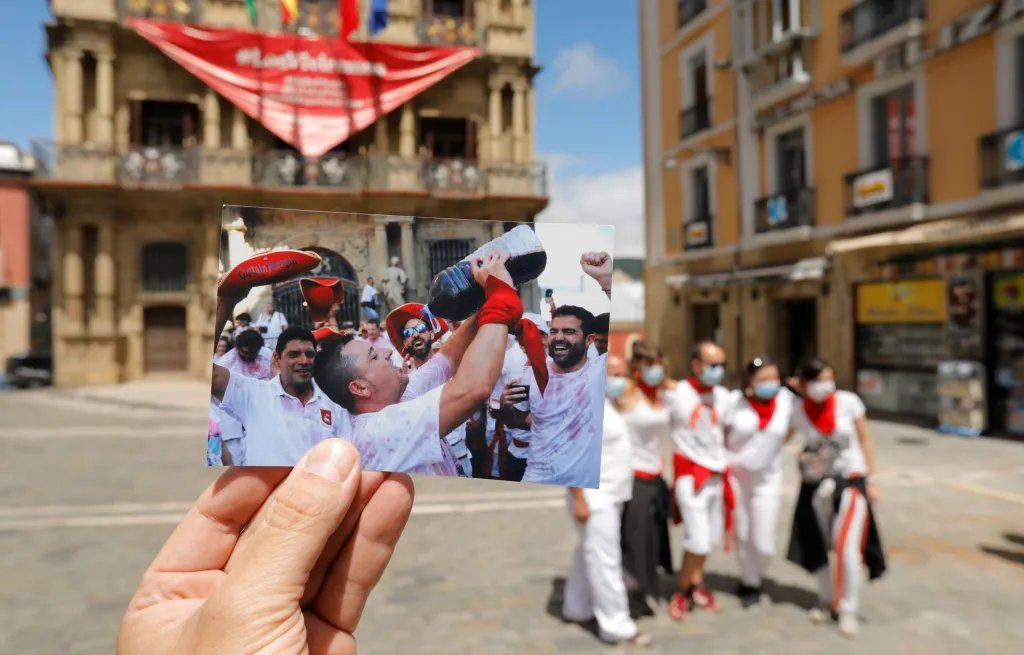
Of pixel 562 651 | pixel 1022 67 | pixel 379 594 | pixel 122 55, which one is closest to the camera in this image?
pixel 562 651

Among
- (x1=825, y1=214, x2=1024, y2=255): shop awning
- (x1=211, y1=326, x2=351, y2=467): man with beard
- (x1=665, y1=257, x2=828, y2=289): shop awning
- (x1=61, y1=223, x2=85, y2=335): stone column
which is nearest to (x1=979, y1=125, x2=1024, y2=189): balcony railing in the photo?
(x1=825, y1=214, x2=1024, y2=255): shop awning

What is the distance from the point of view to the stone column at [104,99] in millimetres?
22047

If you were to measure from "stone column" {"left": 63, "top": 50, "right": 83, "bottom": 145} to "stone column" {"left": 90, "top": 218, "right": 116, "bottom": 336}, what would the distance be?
279 cm

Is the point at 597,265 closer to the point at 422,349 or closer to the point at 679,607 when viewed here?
the point at 422,349

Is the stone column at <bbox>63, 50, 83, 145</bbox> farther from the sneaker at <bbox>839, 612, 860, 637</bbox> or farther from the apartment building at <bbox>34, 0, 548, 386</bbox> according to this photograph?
the sneaker at <bbox>839, 612, 860, 637</bbox>

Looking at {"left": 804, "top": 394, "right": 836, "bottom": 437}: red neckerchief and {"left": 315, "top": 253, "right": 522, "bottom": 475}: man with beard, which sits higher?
{"left": 315, "top": 253, "right": 522, "bottom": 475}: man with beard

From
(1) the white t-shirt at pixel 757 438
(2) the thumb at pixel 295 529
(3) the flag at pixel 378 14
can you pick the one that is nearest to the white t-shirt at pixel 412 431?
(2) the thumb at pixel 295 529

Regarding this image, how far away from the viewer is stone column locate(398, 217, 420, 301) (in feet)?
6.36

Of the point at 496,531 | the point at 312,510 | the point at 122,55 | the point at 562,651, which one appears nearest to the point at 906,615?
the point at 562,651

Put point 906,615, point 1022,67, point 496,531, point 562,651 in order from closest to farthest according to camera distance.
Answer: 1. point 562,651
2. point 906,615
3. point 496,531
4. point 1022,67

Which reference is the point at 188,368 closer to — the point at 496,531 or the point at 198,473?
the point at 198,473

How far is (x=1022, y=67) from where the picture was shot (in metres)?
12.6

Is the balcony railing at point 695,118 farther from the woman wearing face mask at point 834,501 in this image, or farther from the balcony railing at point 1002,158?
the woman wearing face mask at point 834,501

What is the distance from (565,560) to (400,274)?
477cm
